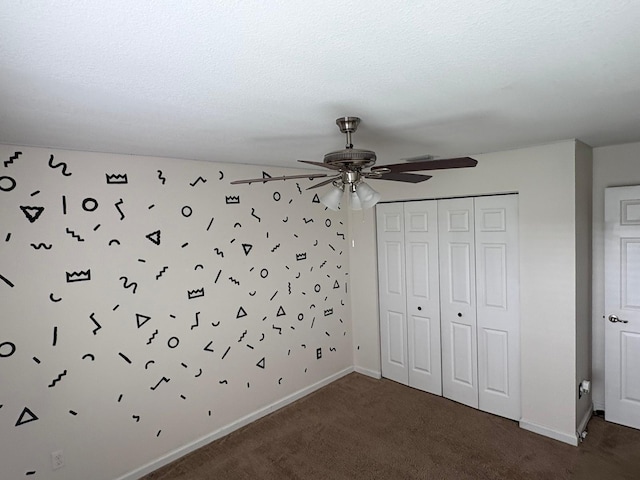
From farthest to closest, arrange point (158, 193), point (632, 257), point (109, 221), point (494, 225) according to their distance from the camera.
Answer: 1. point (494, 225)
2. point (632, 257)
3. point (158, 193)
4. point (109, 221)

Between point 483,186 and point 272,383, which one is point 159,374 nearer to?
point 272,383

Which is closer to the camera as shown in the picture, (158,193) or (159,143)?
(159,143)

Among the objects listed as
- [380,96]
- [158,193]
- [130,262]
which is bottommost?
[130,262]

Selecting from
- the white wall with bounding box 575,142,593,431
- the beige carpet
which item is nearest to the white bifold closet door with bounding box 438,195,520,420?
the beige carpet

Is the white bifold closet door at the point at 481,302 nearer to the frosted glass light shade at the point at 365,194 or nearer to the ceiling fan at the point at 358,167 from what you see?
the ceiling fan at the point at 358,167

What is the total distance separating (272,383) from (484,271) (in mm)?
2329

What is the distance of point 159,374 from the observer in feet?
9.83

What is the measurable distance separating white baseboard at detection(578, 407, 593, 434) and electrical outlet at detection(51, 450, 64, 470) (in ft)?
12.7

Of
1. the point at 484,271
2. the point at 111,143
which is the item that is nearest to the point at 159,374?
the point at 111,143

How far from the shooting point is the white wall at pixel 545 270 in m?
3.07

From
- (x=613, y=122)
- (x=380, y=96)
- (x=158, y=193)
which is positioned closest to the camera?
(x=380, y=96)

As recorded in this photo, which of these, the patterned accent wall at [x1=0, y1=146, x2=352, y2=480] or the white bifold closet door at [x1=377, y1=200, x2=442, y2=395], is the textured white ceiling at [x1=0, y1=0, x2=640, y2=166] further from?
the white bifold closet door at [x1=377, y1=200, x2=442, y2=395]

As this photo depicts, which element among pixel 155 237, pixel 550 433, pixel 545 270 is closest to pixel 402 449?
pixel 550 433

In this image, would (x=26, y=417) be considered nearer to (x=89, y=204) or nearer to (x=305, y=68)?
(x=89, y=204)
